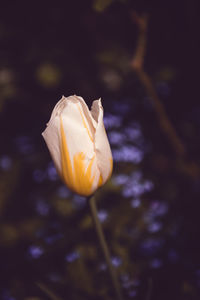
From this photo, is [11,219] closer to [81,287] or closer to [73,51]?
[81,287]

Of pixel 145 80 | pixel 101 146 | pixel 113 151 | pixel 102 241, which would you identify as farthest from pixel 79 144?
pixel 145 80

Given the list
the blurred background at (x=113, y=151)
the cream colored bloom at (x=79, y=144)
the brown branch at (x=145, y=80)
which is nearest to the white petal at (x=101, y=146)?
the cream colored bloom at (x=79, y=144)

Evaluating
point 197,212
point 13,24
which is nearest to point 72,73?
point 13,24

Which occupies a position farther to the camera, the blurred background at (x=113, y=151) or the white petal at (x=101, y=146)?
the blurred background at (x=113, y=151)

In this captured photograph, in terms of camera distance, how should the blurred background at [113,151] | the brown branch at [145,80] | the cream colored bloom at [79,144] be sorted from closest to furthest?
the cream colored bloom at [79,144] → the blurred background at [113,151] → the brown branch at [145,80]

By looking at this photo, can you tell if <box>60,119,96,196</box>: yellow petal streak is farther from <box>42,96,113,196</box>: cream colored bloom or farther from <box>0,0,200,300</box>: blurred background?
<box>0,0,200,300</box>: blurred background

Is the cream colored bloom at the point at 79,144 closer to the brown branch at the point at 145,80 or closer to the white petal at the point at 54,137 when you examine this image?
the white petal at the point at 54,137
